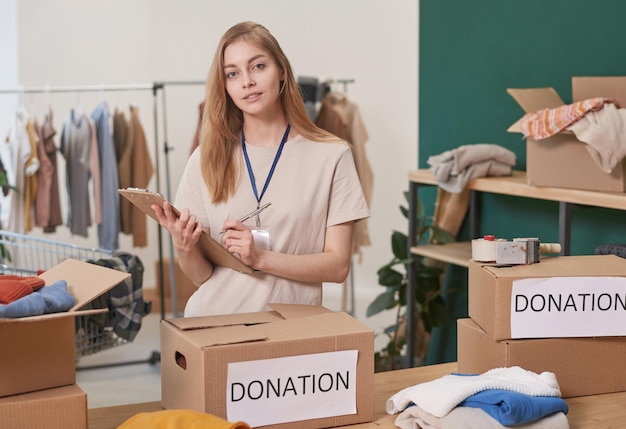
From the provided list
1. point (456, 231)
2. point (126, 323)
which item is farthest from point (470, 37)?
point (126, 323)

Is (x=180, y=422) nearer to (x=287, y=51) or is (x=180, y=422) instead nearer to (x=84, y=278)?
(x=84, y=278)

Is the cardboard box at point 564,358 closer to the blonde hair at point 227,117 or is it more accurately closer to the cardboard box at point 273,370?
the cardboard box at point 273,370

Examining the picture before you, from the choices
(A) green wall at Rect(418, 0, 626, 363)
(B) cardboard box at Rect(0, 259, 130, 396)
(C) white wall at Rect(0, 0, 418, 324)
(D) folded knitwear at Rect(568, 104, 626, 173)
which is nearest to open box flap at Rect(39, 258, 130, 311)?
(B) cardboard box at Rect(0, 259, 130, 396)

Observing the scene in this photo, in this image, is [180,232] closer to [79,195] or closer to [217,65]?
[217,65]

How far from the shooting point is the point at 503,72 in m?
3.62

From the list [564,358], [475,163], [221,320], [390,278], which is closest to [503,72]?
[475,163]

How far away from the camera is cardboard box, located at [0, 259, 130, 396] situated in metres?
1.29

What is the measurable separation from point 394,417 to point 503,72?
240 cm

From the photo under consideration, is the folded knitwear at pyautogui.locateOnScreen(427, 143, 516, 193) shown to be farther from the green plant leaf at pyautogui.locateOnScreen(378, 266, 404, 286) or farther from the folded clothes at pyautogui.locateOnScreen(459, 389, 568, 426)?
the folded clothes at pyautogui.locateOnScreen(459, 389, 568, 426)

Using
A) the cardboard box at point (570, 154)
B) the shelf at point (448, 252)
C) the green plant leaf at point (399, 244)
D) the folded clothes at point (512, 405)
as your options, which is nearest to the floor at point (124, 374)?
the green plant leaf at point (399, 244)

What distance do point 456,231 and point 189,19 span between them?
3.19 m

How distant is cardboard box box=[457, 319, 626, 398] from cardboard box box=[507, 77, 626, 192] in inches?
44.6

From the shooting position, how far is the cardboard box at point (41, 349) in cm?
129

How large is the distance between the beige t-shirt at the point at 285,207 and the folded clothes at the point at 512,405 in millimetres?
588
